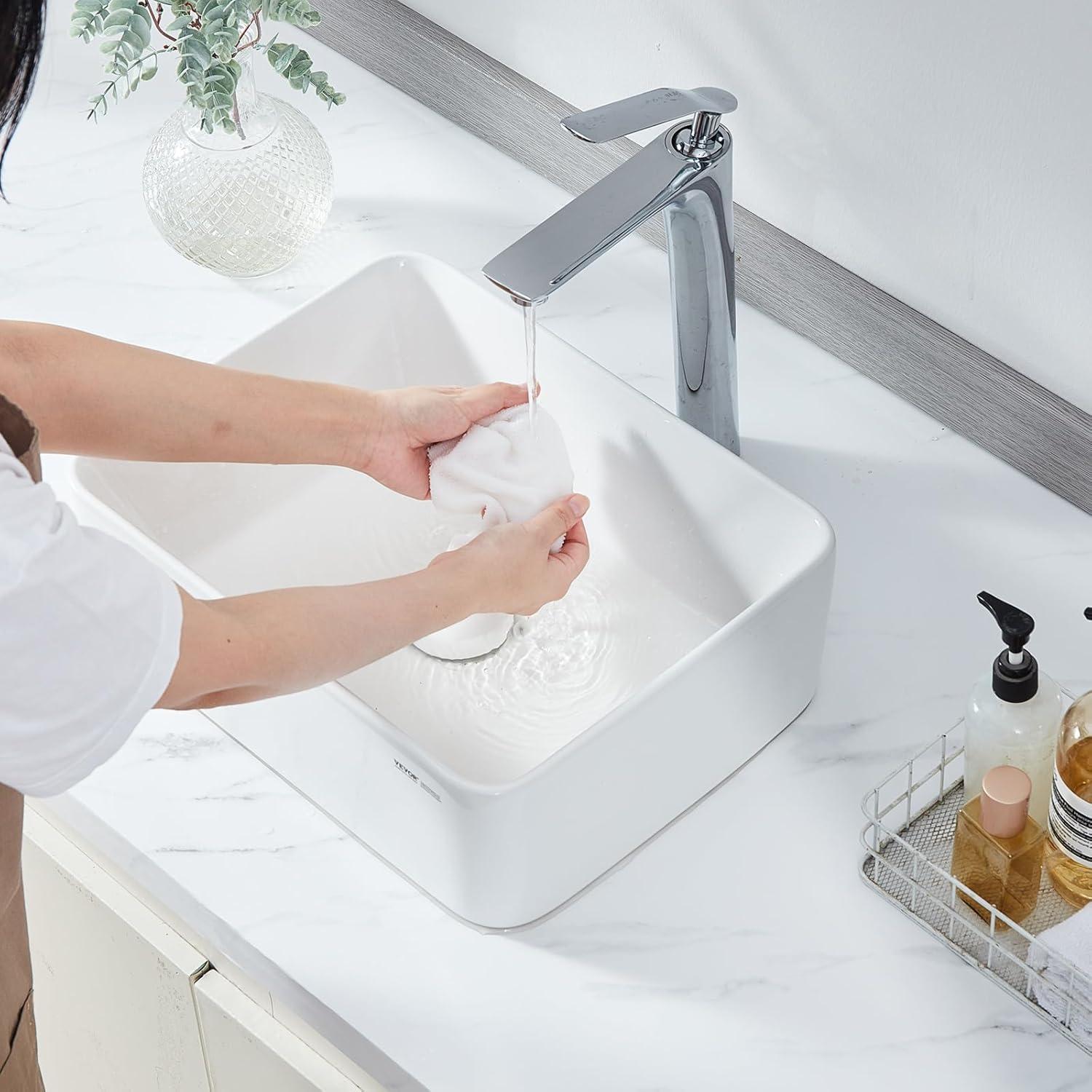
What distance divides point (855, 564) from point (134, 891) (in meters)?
0.55

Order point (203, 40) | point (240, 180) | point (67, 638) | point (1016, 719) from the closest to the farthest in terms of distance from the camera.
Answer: point (67, 638) < point (1016, 719) < point (203, 40) < point (240, 180)

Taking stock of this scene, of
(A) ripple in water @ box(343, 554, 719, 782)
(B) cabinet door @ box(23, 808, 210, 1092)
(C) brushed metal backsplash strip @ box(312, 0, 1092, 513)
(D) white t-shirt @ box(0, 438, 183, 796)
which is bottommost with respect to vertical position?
(B) cabinet door @ box(23, 808, 210, 1092)

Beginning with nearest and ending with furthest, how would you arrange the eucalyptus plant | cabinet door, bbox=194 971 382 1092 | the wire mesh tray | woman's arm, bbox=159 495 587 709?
woman's arm, bbox=159 495 587 709, the wire mesh tray, cabinet door, bbox=194 971 382 1092, the eucalyptus plant

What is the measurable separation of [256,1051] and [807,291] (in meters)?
0.69

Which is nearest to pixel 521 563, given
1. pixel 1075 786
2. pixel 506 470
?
pixel 506 470

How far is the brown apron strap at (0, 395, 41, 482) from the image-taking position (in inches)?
29.4

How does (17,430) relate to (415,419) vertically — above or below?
above

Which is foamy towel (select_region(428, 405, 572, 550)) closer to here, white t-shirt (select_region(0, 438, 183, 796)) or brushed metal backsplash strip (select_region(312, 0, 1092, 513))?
brushed metal backsplash strip (select_region(312, 0, 1092, 513))

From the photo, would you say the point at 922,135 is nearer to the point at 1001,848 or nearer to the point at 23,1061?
the point at 1001,848

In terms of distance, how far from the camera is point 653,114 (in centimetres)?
97

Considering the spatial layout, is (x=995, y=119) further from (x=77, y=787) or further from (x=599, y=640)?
(x=77, y=787)

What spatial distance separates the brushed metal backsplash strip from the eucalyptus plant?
8.6 inches

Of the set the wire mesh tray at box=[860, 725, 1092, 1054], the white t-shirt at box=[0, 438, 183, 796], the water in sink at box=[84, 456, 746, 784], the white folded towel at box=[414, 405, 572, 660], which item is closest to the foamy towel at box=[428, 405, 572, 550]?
the white folded towel at box=[414, 405, 572, 660]

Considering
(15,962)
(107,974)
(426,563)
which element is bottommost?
(107,974)
